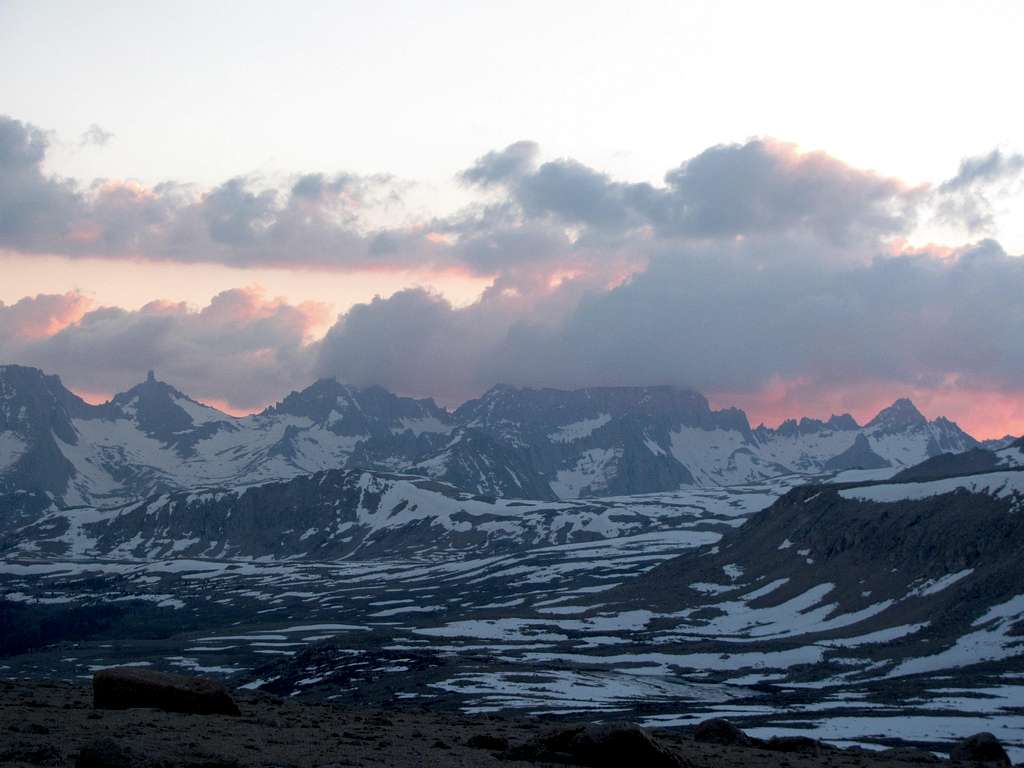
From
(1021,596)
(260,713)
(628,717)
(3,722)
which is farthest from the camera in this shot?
(1021,596)

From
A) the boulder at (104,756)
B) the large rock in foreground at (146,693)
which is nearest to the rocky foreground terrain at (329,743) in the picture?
the boulder at (104,756)

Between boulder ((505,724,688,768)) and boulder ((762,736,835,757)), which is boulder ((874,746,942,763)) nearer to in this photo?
boulder ((762,736,835,757))

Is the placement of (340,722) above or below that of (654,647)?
above

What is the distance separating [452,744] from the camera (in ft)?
138

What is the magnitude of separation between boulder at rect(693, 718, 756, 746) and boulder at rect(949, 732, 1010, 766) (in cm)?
839

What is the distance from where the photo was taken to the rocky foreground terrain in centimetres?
3325

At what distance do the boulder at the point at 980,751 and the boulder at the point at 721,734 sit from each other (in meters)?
8.39

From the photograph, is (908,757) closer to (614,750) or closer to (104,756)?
(614,750)

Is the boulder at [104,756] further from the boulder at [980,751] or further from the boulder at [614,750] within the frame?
the boulder at [980,751]

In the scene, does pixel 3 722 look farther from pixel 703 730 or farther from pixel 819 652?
pixel 819 652

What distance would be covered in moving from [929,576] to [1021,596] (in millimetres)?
31355

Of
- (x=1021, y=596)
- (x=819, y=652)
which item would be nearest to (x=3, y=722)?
(x=819, y=652)

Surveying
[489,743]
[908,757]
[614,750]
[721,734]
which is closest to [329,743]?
[489,743]

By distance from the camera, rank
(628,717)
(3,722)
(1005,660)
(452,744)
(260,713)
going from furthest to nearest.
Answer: (1005,660) → (628,717) → (260,713) → (452,744) → (3,722)
